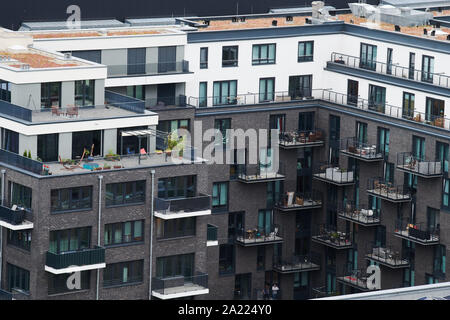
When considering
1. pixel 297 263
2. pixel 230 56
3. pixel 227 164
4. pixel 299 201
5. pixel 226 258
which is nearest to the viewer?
pixel 227 164

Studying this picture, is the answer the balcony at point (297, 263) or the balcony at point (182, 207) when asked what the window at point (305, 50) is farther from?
the balcony at point (182, 207)

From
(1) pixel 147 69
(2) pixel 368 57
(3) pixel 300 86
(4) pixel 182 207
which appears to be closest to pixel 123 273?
(4) pixel 182 207

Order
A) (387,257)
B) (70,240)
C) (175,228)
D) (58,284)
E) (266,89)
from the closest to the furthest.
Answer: (70,240)
(58,284)
(175,228)
(387,257)
(266,89)

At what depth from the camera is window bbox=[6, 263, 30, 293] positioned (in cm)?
7125

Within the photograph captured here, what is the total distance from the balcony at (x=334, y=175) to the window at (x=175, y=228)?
2026cm

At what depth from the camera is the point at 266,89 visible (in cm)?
9481

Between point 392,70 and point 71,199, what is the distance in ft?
111

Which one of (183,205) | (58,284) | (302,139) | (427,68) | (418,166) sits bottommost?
(58,284)

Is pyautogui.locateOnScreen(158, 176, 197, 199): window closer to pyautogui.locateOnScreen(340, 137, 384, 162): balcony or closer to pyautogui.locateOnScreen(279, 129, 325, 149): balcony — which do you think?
pyautogui.locateOnScreen(279, 129, 325, 149): balcony

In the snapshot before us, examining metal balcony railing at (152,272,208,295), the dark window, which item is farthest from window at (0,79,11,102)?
metal balcony railing at (152,272,208,295)

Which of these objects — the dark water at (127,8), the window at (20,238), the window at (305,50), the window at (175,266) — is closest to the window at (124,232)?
the window at (175,266)

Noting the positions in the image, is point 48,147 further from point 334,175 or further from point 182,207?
point 334,175

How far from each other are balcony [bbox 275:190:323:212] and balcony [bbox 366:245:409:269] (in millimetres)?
7197
